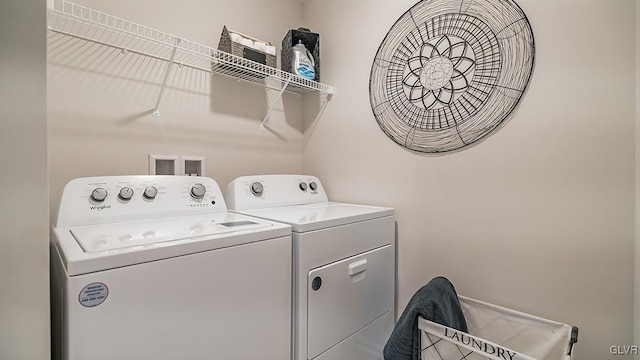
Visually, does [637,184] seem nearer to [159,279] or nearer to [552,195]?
[552,195]

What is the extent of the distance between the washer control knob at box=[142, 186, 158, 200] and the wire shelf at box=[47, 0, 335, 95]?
57 centimetres

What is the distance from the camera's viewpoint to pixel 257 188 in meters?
1.47

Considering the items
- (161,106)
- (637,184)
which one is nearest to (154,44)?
(161,106)

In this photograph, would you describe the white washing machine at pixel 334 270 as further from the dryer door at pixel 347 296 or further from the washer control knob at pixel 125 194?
the washer control knob at pixel 125 194

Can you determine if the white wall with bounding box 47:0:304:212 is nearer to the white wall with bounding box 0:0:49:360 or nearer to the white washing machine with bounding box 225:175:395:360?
the white washing machine with bounding box 225:175:395:360

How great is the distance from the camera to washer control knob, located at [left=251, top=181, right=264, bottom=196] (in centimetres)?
146

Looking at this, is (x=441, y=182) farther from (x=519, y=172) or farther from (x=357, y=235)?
(x=357, y=235)

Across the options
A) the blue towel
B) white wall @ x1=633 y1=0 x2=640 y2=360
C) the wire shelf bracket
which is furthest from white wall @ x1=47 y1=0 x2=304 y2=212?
white wall @ x1=633 y1=0 x2=640 y2=360

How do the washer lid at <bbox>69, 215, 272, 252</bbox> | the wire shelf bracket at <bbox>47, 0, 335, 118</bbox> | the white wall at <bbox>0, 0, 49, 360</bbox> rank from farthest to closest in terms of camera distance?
the wire shelf bracket at <bbox>47, 0, 335, 118</bbox>
the washer lid at <bbox>69, 215, 272, 252</bbox>
the white wall at <bbox>0, 0, 49, 360</bbox>

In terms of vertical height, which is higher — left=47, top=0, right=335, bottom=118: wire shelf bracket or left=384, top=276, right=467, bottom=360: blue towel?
left=47, top=0, right=335, bottom=118: wire shelf bracket

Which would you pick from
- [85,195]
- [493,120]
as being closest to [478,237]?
[493,120]

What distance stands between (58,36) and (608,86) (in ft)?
6.85

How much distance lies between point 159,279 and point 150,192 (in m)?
0.53

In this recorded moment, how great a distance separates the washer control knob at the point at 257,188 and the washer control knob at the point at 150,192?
45 centimetres
